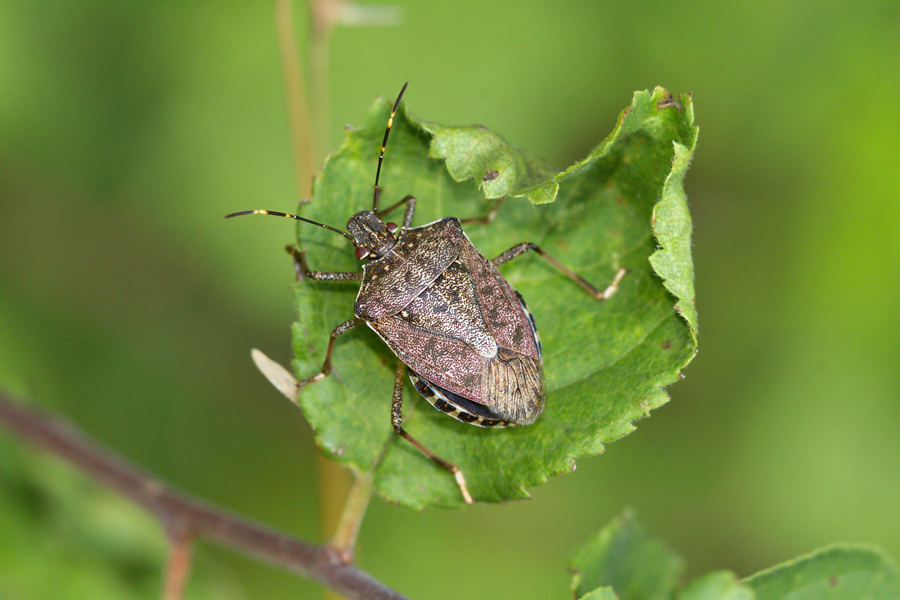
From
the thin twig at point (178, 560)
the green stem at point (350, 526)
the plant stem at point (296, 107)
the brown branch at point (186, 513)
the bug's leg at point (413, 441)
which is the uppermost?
the plant stem at point (296, 107)

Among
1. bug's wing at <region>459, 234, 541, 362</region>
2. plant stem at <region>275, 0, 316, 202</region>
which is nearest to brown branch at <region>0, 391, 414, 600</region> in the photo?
bug's wing at <region>459, 234, 541, 362</region>

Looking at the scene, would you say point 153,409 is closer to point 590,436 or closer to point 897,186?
point 590,436

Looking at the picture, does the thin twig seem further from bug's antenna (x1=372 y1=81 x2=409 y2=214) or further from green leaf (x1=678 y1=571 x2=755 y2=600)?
green leaf (x1=678 y1=571 x2=755 y2=600)

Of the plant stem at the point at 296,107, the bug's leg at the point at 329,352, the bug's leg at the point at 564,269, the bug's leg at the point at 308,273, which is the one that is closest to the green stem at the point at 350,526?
the bug's leg at the point at 329,352

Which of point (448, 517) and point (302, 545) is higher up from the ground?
point (302, 545)

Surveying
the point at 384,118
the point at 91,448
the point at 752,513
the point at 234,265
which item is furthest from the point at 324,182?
the point at 752,513

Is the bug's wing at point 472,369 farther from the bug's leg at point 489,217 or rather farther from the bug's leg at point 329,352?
the bug's leg at point 489,217

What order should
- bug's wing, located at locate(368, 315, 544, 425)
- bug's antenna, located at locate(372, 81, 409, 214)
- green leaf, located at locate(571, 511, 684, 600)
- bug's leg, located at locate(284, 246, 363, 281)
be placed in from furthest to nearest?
green leaf, located at locate(571, 511, 684, 600), bug's leg, located at locate(284, 246, 363, 281), bug's wing, located at locate(368, 315, 544, 425), bug's antenna, located at locate(372, 81, 409, 214)
